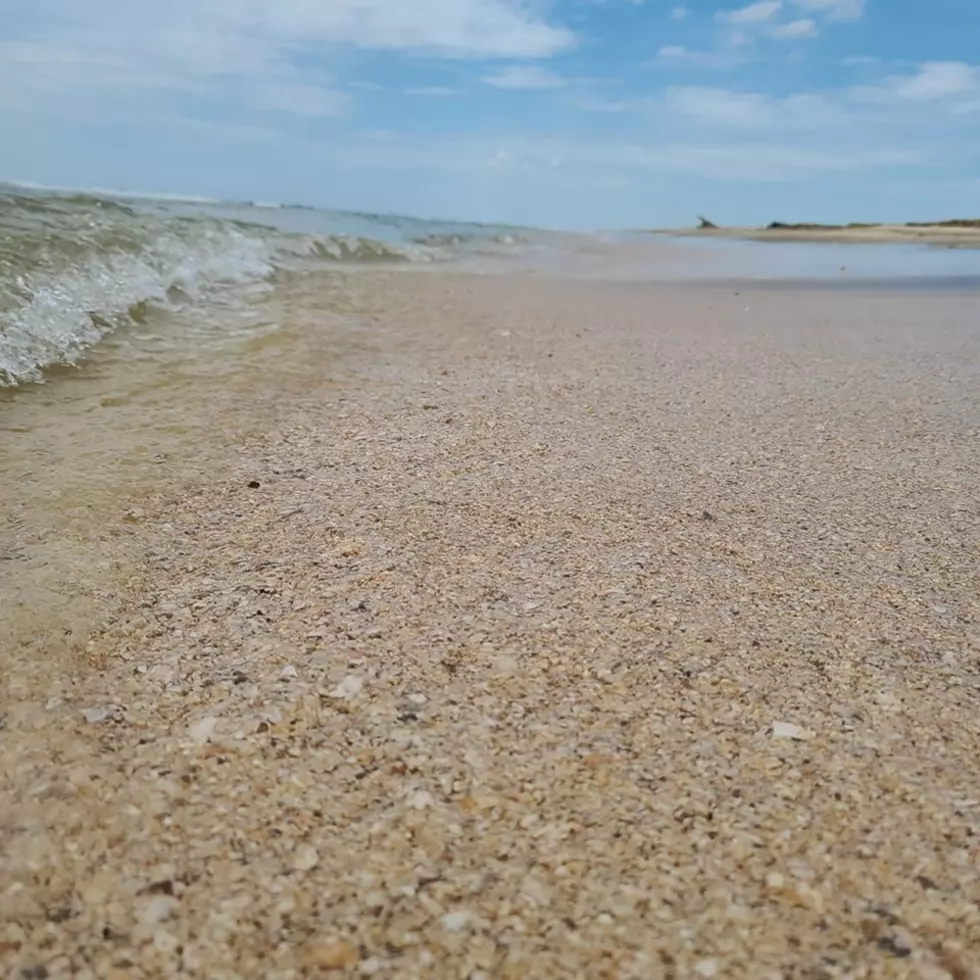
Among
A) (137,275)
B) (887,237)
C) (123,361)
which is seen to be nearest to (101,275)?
(137,275)

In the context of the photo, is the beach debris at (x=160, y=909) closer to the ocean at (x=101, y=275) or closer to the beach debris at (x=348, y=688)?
the beach debris at (x=348, y=688)

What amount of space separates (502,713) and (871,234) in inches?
1497

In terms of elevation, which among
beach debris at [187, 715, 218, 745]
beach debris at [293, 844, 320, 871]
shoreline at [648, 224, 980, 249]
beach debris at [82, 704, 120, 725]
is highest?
shoreline at [648, 224, 980, 249]

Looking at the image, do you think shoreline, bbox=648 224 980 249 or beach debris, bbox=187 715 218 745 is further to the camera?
shoreline, bbox=648 224 980 249

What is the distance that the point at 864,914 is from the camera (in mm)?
1124

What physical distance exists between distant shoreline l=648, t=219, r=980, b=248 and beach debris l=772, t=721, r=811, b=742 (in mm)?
25503

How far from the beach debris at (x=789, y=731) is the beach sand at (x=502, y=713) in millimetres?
12

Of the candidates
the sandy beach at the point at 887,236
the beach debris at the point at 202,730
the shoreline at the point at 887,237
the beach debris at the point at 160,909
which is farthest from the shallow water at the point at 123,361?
the sandy beach at the point at 887,236

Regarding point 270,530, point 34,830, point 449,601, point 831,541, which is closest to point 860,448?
point 831,541

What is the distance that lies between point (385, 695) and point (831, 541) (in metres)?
1.33

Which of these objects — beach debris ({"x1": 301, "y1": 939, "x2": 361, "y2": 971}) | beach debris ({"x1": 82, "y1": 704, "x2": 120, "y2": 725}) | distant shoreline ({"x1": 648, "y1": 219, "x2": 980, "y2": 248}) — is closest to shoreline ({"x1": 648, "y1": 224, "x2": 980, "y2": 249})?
distant shoreline ({"x1": 648, "y1": 219, "x2": 980, "y2": 248})

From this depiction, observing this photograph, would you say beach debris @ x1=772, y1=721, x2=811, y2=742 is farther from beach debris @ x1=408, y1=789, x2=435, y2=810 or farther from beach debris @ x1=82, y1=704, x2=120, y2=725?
beach debris @ x1=82, y1=704, x2=120, y2=725

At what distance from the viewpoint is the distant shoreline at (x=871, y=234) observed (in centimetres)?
2805

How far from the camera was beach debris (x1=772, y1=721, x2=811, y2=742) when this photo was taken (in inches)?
58.3
